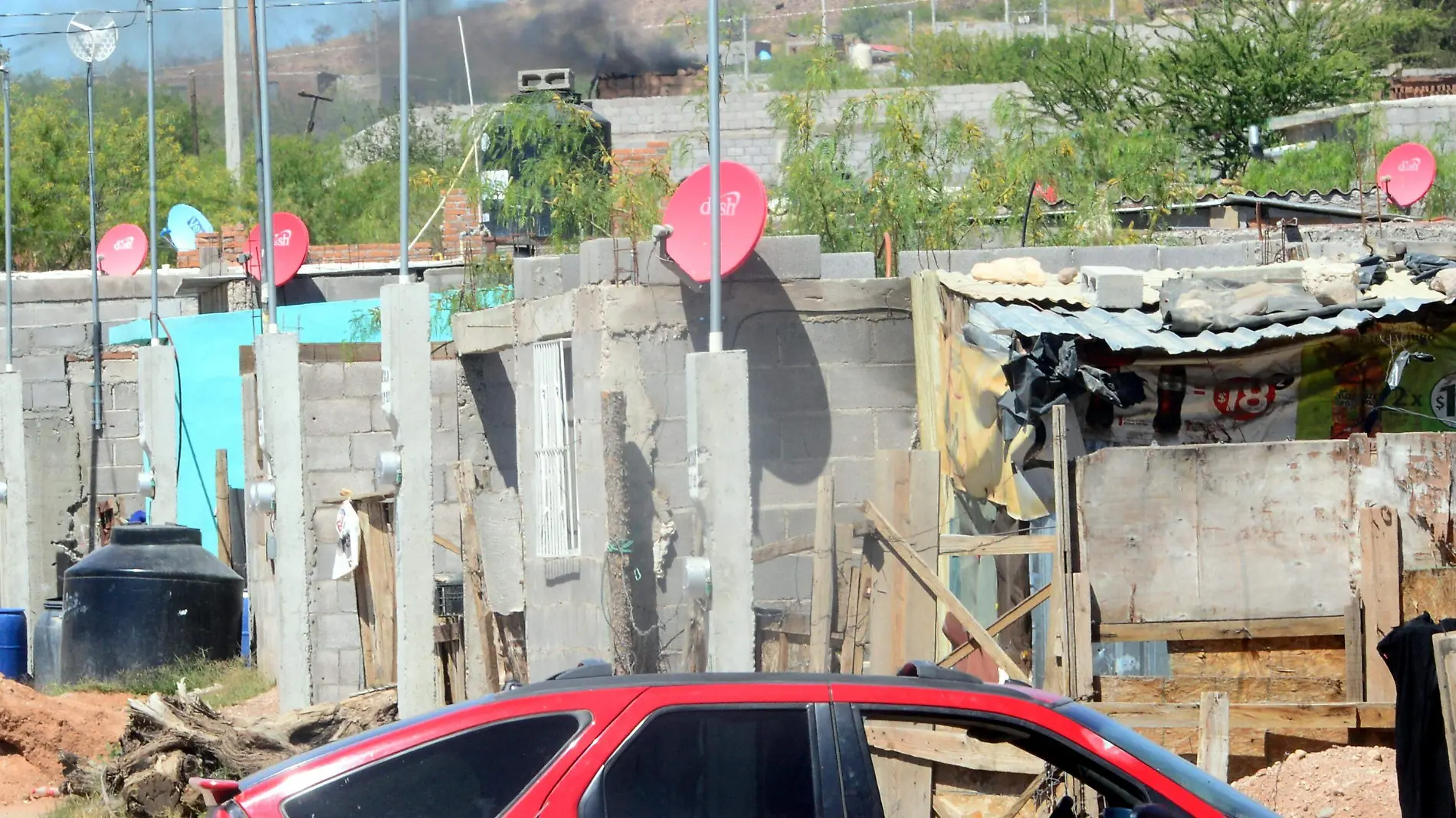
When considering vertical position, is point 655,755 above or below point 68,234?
below

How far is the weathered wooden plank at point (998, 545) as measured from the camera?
8.51 metres

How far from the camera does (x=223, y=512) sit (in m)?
18.1

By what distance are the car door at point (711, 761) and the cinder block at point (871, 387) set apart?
6077 millimetres

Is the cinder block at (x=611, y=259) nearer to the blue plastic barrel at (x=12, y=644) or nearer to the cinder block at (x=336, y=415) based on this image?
the cinder block at (x=336, y=415)

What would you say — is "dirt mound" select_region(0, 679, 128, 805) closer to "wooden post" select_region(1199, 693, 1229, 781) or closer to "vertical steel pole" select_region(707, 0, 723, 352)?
"vertical steel pole" select_region(707, 0, 723, 352)

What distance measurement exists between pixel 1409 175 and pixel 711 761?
1625 cm

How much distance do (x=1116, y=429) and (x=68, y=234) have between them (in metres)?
31.6

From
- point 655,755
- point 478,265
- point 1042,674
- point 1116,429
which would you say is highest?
point 478,265

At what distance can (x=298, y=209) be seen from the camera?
42375mm

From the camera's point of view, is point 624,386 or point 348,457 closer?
point 624,386

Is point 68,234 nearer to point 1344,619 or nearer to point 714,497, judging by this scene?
point 714,497

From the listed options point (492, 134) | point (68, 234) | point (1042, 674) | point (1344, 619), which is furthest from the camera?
point (68, 234)

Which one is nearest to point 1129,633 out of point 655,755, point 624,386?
point 624,386

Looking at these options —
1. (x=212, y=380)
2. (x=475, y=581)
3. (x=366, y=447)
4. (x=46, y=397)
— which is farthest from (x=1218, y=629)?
(x=46, y=397)
